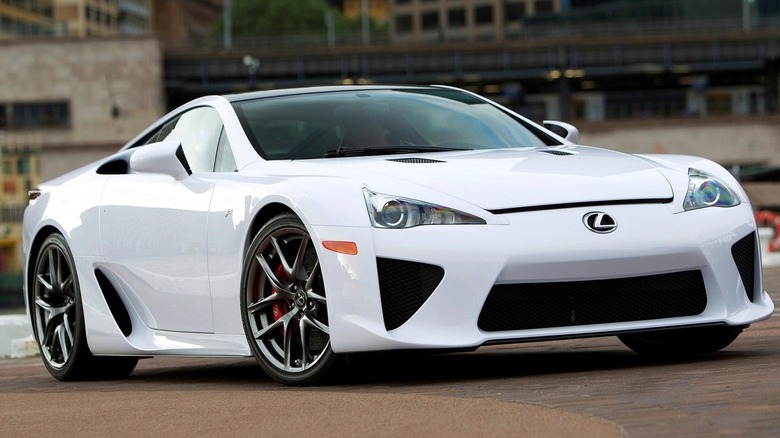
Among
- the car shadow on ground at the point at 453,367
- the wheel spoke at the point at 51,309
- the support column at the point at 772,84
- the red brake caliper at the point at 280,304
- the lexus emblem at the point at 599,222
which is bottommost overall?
the car shadow on ground at the point at 453,367

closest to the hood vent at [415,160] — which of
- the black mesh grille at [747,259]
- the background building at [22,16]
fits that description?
the black mesh grille at [747,259]

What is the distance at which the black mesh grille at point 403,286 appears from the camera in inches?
227

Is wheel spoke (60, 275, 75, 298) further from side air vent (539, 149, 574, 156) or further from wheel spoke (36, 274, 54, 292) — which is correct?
side air vent (539, 149, 574, 156)

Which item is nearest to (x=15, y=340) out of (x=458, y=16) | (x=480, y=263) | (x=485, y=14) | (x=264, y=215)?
(x=264, y=215)

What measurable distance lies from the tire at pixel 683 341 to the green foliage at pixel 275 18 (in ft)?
469

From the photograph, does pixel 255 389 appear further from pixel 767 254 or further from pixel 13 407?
pixel 767 254

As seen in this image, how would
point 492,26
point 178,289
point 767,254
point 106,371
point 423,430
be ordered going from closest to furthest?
1. point 423,430
2. point 178,289
3. point 106,371
4. point 767,254
5. point 492,26

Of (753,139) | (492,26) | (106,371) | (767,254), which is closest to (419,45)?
(753,139)

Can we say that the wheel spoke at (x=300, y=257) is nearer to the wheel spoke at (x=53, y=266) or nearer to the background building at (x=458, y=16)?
the wheel spoke at (x=53, y=266)

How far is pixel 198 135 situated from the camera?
744cm

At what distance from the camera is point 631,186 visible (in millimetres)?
6078

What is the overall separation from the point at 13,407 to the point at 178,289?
1032 mm

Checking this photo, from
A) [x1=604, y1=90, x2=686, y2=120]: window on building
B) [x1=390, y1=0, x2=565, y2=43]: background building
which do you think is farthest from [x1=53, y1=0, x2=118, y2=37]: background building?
[x1=604, y1=90, x2=686, y2=120]: window on building

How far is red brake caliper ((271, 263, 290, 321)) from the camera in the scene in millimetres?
6176
